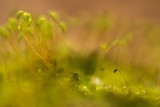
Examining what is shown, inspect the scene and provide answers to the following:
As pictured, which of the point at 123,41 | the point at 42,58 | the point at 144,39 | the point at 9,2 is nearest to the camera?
the point at 42,58

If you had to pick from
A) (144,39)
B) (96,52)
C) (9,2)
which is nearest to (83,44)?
(96,52)

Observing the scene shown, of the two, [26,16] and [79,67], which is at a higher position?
[79,67]

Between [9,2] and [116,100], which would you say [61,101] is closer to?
[116,100]

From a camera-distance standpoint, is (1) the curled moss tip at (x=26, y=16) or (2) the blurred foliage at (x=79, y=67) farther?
(1) the curled moss tip at (x=26, y=16)

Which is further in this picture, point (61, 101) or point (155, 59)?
point (155, 59)

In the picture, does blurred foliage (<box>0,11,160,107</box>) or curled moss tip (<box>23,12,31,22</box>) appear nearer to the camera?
blurred foliage (<box>0,11,160,107</box>)

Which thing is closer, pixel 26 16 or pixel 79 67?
pixel 26 16

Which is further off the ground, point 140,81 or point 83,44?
point 83,44

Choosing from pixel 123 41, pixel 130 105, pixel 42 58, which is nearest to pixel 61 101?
pixel 130 105

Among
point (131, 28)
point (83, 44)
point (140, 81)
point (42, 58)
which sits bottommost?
point (42, 58)

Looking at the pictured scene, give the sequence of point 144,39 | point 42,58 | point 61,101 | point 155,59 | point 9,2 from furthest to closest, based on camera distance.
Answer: point 9,2 < point 144,39 < point 155,59 < point 42,58 < point 61,101
